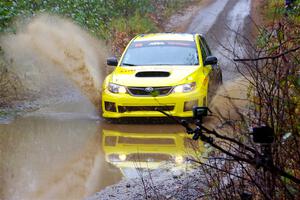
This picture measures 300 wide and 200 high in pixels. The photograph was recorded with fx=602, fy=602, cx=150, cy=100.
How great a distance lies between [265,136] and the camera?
2.73 metres

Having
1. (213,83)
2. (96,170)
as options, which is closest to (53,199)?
(96,170)

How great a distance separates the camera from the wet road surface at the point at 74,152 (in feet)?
24.8

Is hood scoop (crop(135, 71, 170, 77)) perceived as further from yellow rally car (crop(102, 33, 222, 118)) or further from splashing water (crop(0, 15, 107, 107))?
splashing water (crop(0, 15, 107, 107))

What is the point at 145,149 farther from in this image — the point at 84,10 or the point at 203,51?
the point at 84,10

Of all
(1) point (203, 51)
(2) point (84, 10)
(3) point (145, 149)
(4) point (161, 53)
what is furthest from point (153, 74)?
(2) point (84, 10)

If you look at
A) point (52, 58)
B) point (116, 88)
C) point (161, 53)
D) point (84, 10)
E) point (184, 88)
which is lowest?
point (84, 10)

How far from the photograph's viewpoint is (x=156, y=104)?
1144cm

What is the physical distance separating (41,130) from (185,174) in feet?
14.0

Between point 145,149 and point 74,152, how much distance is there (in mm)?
1118

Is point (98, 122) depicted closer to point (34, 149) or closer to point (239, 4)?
point (34, 149)

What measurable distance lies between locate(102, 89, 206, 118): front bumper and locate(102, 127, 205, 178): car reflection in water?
655 mm

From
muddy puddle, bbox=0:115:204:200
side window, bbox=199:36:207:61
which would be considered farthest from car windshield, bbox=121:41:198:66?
muddy puddle, bbox=0:115:204:200

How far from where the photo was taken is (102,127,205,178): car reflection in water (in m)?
8.39

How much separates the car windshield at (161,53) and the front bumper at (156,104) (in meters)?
1.36
